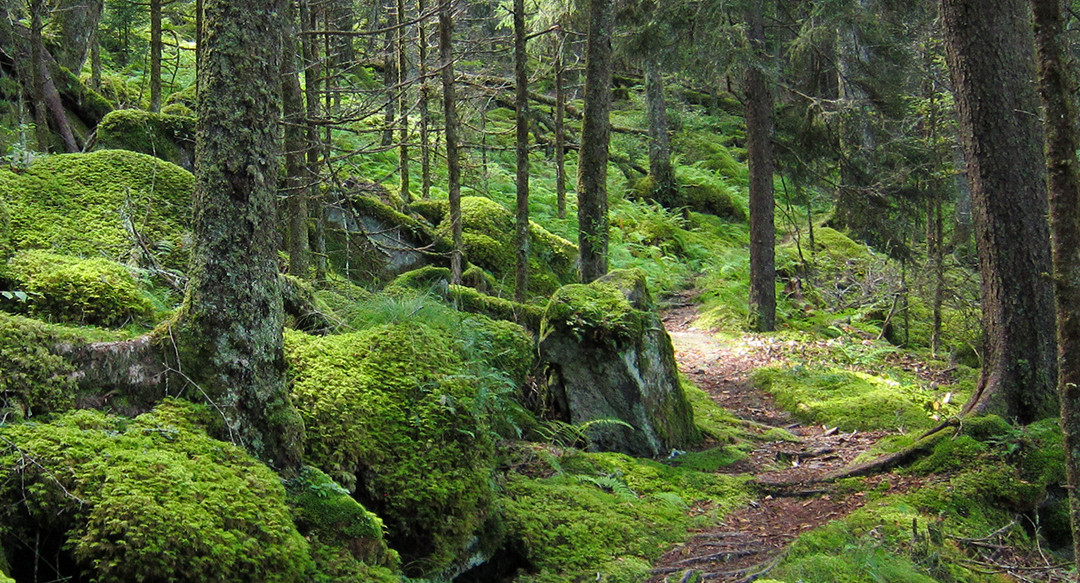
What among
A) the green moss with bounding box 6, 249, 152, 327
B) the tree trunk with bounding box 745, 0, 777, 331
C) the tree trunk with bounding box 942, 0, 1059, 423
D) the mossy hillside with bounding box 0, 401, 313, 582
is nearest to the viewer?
the mossy hillside with bounding box 0, 401, 313, 582

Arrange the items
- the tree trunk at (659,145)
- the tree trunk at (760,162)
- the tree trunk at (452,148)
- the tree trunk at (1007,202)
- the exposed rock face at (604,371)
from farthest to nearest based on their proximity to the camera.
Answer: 1. the tree trunk at (659,145)
2. the tree trunk at (760,162)
3. the tree trunk at (452,148)
4. the exposed rock face at (604,371)
5. the tree trunk at (1007,202)

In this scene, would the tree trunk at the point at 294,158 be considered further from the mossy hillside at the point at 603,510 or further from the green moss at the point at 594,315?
the mossy hillside at the point at 603,510

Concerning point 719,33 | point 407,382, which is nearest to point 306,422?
point 407,382

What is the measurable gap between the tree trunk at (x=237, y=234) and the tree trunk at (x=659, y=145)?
17689mm

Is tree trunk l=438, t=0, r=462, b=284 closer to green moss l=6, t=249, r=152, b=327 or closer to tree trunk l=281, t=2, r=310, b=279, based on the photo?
tree trunk l=281, t=2, r=310, b=279

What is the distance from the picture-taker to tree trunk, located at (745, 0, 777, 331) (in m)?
12.8

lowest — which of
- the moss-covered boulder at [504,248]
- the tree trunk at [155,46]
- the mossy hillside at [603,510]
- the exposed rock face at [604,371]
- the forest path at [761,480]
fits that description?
the forest path at [761,480]

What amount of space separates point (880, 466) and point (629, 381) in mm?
2359

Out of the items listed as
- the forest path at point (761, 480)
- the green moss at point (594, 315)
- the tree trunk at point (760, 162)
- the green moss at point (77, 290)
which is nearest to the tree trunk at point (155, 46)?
the green moss at point (77, 290)

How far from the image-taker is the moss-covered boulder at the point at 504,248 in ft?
36.5

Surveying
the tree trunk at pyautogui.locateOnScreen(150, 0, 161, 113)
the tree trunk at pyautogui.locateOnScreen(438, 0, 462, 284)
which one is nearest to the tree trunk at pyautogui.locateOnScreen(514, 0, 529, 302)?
the tree trunk at pyautogui.locateOnScreen(438, 0, 462, 284)

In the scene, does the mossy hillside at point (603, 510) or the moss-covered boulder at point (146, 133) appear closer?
the mossy hillside at point (603, 510)

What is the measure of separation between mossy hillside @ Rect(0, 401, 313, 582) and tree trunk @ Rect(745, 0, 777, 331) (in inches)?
438

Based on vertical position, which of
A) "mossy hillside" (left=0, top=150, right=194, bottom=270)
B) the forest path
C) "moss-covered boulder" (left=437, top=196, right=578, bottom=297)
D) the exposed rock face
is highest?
"mossy hillside" (left=0, top=150, right=194, bottom=270)
